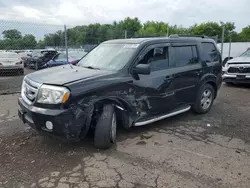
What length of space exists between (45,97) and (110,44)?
2.07 m

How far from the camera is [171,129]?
4613 millimetres

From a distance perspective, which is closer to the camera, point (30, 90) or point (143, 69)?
point (30, 90)

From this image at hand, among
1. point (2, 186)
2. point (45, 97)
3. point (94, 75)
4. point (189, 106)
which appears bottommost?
point (2, 186)

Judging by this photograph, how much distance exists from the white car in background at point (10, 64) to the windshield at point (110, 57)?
8.97 meters

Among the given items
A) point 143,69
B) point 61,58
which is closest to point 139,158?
point 143,69

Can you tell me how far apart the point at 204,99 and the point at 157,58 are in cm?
192

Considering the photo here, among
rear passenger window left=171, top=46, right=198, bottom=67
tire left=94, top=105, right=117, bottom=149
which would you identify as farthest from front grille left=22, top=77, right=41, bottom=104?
rear passenger window left=171, top=46, right=198, bottom=67

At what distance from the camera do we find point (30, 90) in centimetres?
361

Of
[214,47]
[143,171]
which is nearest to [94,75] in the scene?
[143,171]

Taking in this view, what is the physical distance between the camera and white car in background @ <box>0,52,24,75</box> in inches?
473

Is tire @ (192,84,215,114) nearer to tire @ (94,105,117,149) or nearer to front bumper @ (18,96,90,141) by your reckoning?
tire @ (94,105,117,149)

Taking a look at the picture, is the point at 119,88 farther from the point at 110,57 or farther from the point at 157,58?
the point at 157,58

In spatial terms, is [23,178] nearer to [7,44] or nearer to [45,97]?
[45,97]

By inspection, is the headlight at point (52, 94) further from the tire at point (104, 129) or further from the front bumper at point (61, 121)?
the tire at point (104, 129)
